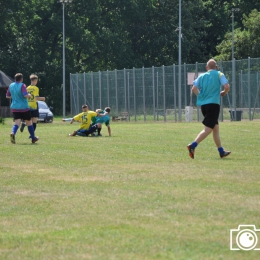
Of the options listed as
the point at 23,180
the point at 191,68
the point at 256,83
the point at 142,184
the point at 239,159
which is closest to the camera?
the point at 142,184

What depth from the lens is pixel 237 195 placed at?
8.55 metres

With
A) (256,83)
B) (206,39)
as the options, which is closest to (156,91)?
(256,83)

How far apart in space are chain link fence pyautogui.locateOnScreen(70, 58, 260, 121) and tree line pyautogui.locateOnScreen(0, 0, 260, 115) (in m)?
15.0

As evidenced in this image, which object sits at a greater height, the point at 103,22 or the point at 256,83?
the point at 103,22

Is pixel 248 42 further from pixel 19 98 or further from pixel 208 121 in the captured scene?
pixel 208 121

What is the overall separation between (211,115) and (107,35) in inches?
2270

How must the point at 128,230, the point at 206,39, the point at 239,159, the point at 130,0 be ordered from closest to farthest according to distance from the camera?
1. the point at 128,230
2. the point at 239,159
3. the point at 130,0
4. the point at 206,39

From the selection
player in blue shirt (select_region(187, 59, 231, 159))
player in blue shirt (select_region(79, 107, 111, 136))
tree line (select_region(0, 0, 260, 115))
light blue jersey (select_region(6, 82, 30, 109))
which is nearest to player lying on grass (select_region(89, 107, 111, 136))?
player in blue shirt (select_region(79, 107, 111, 136))

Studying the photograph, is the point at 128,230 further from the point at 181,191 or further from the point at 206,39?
the point at 206,39

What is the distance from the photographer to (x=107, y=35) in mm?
71062

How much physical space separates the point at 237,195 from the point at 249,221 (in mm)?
1741

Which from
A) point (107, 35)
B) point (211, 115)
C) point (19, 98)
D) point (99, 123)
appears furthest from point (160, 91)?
point (211, 115)

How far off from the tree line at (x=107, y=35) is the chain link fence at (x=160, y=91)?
→ 49.1 feet

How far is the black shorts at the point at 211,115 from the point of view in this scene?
1393cm
